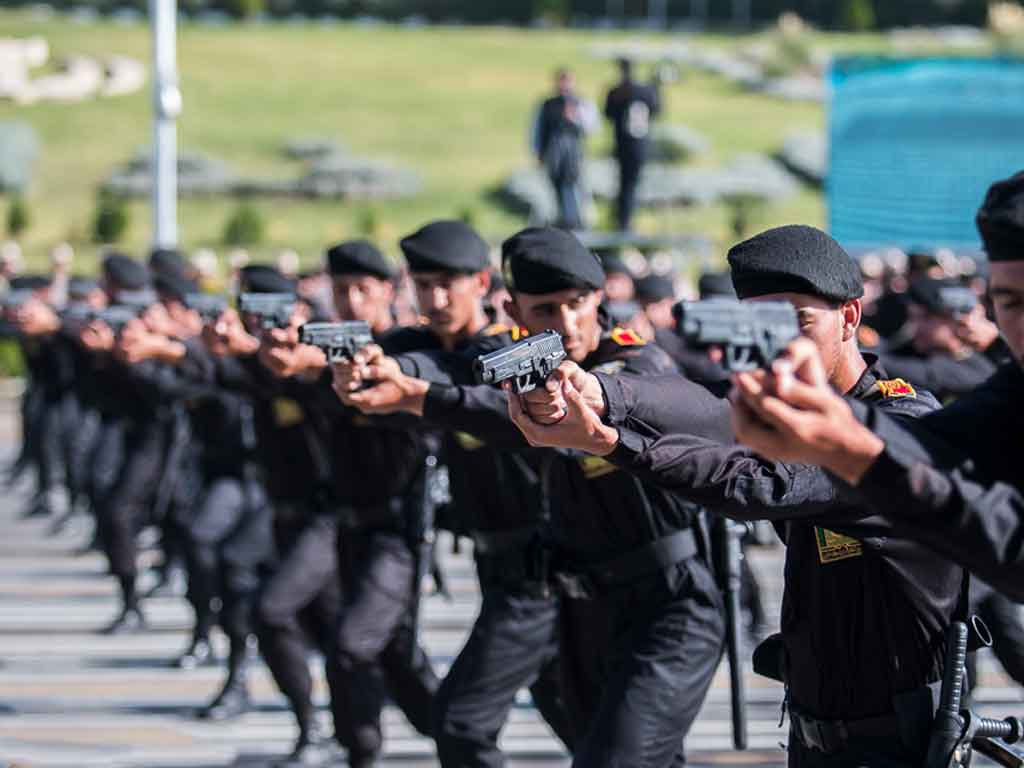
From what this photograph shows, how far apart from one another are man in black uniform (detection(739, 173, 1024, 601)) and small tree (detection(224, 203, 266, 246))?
48.1m

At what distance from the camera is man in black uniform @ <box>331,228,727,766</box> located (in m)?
5.82

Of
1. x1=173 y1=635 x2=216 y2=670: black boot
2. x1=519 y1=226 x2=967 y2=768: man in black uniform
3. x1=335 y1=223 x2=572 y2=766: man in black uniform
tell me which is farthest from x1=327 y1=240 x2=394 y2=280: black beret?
x1=519 y1=226 x2=967 y2=768: man in black uniform

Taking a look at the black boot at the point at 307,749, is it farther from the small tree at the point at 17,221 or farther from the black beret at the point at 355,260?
the small tree at the point at 17,221

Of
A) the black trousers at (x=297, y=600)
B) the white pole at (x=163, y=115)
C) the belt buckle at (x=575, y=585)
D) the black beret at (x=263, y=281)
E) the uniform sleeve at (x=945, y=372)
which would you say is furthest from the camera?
the white pole at (x=163, y=115)

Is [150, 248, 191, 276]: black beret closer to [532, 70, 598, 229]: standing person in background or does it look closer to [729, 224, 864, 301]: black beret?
[729, 224, 864, 301]: black beret

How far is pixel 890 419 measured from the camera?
135 inches

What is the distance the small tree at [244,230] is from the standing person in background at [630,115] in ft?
86.7

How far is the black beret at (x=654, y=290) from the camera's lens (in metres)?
14.0

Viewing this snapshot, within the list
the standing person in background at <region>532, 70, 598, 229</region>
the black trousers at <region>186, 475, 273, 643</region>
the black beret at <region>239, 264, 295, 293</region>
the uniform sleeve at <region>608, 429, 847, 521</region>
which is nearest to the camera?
the uniform sleeve at <region>608, 429, 847, 521</region>

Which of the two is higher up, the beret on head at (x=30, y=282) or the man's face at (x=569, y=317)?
the man's face at (x=569, y=317)

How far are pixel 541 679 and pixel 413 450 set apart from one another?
165cm

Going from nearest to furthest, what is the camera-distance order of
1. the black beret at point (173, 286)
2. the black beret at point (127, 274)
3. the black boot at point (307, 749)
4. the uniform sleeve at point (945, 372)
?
1. the black boot at point (307, 749)
2. the uniform sleeve at point (945, 372)
3. the black beret at point (173, 286)
4. the black beret at point (127, 274)

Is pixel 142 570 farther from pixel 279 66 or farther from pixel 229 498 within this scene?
pixel 279 66

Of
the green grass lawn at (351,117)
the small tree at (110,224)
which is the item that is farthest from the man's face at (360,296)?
the small tree at (110,224)
